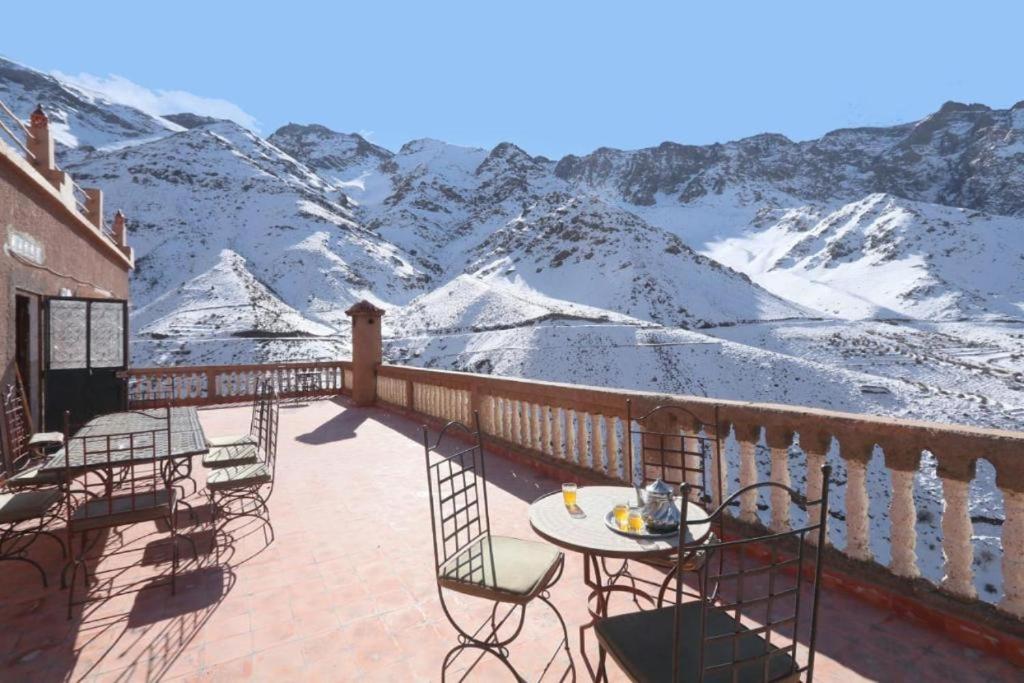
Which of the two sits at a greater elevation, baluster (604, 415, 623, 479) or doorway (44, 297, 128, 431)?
doorway (44, 297, 128, 431)

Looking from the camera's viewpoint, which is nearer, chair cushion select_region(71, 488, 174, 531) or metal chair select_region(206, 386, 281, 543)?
chair cushion select_region(71, 488, 174, 531)

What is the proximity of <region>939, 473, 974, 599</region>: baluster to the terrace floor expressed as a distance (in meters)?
0.29

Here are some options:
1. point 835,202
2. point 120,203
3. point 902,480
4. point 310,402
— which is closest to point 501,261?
point 120,203

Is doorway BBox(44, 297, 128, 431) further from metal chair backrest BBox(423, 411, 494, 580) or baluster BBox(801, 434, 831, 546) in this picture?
baluster BBox(801, 434, 831, 546)

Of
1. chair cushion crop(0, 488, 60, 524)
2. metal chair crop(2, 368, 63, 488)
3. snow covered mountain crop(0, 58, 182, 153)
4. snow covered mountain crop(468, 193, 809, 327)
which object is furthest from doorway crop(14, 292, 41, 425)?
snow covered mountain crop(0, 58, 182, 153)

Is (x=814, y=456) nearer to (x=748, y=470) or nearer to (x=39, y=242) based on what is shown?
(x=748, y=470)

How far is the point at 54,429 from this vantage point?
771 centimetres

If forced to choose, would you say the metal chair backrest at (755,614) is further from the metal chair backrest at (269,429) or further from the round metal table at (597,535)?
the metal chair backrest at (269,429)

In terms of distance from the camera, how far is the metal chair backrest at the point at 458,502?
2469 millimetres

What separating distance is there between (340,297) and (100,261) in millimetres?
45953

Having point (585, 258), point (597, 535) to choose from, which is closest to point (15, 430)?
point (597, 535)

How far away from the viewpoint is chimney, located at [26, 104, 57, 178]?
8.08 metres

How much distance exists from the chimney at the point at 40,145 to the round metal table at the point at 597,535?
10267mm

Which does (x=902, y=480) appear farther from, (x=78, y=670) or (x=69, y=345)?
(x=69, y=345)
